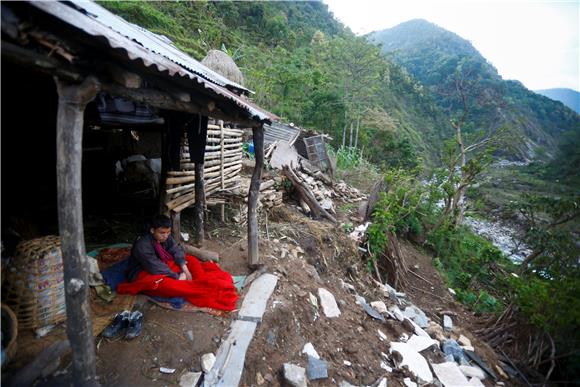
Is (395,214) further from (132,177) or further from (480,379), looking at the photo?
(132,177)

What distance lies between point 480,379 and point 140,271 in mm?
5391

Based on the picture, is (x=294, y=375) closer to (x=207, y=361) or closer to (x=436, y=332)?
(x=207, y=361)

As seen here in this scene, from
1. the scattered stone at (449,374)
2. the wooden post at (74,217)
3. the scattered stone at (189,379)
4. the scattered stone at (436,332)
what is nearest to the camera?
the wooden post at (74,217)

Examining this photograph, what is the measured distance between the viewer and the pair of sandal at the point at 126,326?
2.78 metres

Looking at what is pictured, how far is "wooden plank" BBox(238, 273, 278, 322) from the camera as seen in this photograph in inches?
134

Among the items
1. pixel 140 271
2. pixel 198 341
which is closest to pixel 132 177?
pixel 140 271

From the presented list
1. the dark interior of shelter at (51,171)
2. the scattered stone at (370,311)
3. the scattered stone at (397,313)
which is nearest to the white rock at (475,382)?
the scattered stone at (397,313)

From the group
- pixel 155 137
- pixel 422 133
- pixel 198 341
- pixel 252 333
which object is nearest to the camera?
pixel 198 341

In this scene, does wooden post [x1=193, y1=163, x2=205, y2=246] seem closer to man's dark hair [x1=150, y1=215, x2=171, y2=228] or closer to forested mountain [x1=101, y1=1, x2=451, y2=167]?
man's dark hair [x1=150, y1=215, x2=171, y2=228]

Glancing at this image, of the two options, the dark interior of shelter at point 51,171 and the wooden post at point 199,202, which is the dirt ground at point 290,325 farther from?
the dark interior of shelter at point 51,171

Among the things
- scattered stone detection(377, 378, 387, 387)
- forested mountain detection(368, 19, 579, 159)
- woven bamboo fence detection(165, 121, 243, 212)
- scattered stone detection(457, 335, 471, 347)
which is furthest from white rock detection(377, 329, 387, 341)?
forested mountain detection(368, 19, 579, 159)

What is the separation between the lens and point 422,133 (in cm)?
3659

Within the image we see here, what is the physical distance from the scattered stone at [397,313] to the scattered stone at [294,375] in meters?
2.89

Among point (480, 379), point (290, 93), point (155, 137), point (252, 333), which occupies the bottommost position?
point (480, 379)
